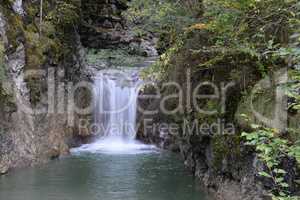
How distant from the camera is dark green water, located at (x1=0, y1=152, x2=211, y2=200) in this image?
7.71 meters

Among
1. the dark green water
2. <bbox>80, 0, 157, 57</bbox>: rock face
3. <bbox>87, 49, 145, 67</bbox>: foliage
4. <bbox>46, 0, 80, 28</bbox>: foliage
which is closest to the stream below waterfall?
the dark green water

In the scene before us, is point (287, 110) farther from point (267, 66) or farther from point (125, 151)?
point (125, 151)

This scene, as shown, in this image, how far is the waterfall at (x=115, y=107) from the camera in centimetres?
1556

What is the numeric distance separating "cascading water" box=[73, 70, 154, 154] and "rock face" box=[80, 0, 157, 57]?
383 cm

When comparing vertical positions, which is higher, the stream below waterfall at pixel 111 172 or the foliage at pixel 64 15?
the foliage at pixel 64 15

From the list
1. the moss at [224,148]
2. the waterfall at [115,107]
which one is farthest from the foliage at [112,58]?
the moss at [224,148]

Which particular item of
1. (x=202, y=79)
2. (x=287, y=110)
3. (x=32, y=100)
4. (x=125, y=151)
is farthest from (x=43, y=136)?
(x=287, y=110)

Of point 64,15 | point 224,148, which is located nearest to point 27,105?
point 64,15

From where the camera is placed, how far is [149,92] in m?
15.4

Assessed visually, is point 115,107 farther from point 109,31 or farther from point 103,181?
point 103,181

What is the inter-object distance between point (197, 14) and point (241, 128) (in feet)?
9.07

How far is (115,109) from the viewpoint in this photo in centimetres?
1580

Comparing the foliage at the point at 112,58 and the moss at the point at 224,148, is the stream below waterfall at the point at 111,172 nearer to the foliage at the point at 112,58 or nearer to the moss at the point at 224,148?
the moss at the point at 224,148

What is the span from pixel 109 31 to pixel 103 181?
40.4 feet
